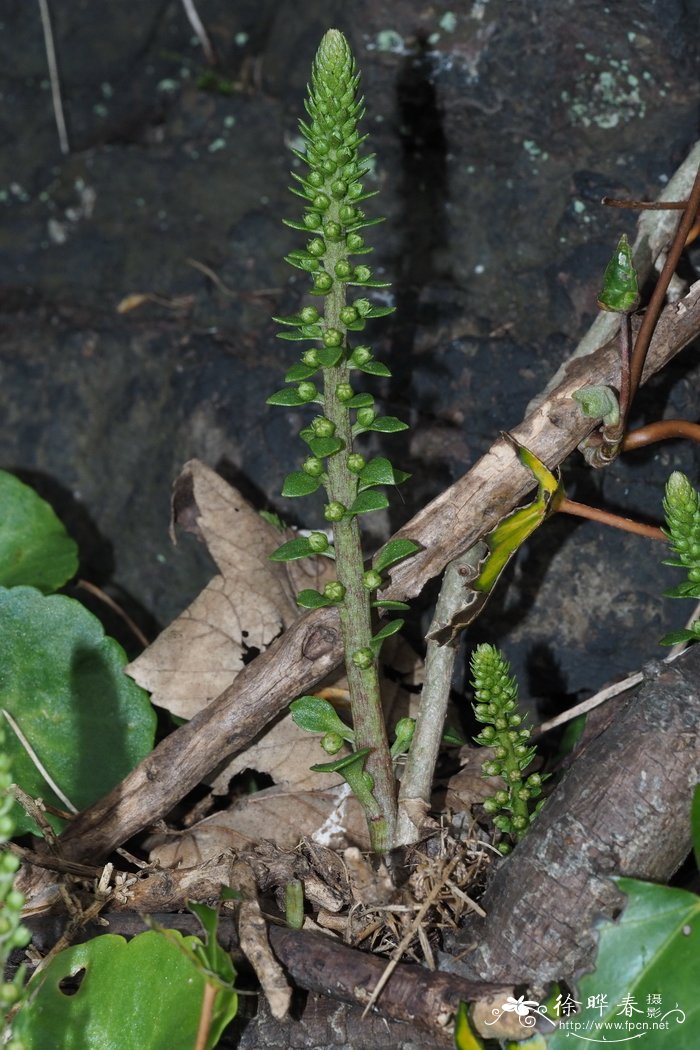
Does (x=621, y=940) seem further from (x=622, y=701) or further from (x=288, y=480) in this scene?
(x=288, y=480)

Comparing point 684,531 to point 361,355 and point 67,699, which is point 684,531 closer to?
point 361,355

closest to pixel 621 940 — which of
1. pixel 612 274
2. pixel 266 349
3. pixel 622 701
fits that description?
pixel 622 701

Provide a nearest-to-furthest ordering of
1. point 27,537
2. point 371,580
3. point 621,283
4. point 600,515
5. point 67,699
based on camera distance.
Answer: point 371,580 → point 621,283 → point 600,515 → point 67,699 → point 27,537

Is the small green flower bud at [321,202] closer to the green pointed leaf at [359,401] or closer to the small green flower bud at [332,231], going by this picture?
the small green flower bud at [332,231]

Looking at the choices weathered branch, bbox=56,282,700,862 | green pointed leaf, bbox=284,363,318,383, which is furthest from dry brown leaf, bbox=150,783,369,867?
green pointed leaf, bbox=284,363,318,383

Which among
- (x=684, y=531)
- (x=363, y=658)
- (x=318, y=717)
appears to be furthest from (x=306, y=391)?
(x=684, y=531)

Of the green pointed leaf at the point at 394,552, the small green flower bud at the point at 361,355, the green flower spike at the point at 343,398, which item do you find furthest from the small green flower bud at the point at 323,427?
the green pointed leaf at the point at 394,552
